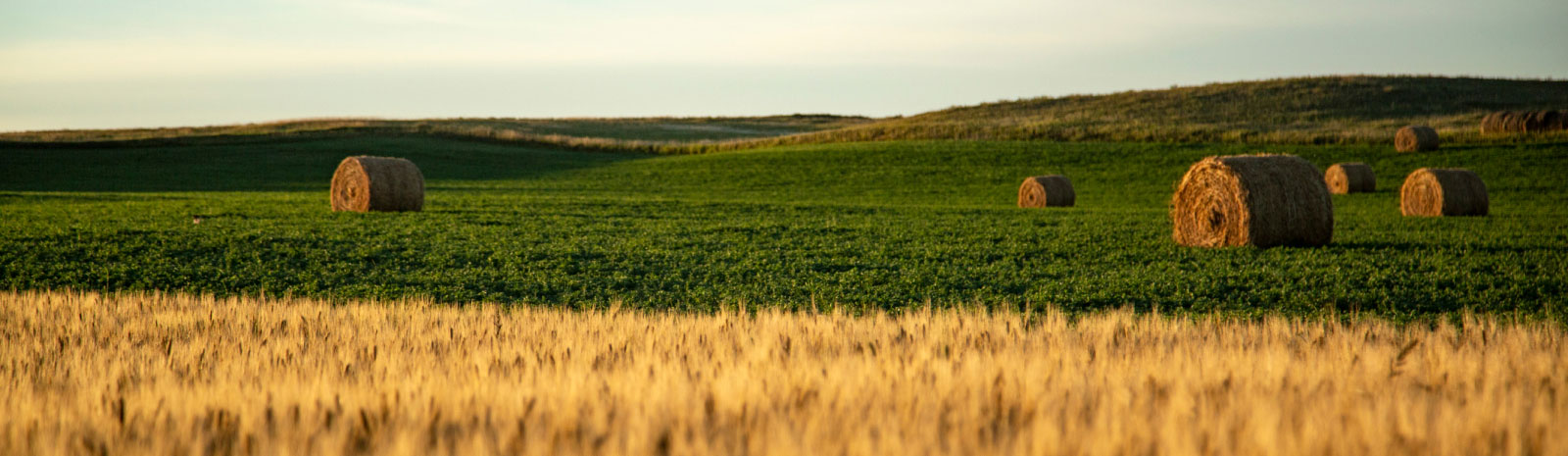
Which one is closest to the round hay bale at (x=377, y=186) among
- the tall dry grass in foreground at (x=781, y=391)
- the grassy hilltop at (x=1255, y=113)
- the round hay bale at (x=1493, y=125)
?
the tall dry grass in foreground at (x=781, y=391)

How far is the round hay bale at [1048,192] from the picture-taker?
3100 centimetres

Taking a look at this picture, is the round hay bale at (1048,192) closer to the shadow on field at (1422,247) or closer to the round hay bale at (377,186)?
the shadow on field at (1422,247)

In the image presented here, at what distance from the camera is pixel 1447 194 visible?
25.0m

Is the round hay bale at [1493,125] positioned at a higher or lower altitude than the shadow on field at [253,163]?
higher

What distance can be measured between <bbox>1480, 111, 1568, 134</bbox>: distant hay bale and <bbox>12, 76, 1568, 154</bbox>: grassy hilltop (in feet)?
4.58

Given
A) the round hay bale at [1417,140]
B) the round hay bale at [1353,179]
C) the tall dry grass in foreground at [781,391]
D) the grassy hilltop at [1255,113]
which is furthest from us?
the grassy hilltop at [1255,113]

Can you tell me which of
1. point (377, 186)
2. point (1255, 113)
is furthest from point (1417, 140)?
point (377, 186)

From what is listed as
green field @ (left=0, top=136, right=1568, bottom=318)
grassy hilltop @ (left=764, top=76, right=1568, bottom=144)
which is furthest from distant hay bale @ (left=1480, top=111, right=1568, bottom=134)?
green field @ (left=0, top=136, right=1568, bottom=318)

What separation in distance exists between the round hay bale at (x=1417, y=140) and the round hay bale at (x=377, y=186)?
39.0m

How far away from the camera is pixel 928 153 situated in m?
51.7

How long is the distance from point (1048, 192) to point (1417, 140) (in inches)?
903

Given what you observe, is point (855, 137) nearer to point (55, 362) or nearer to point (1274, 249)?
point (1274, 249)

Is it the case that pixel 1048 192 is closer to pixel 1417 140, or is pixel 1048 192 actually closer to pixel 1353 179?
pixel 1353 179

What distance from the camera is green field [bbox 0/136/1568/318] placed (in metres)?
12.1
